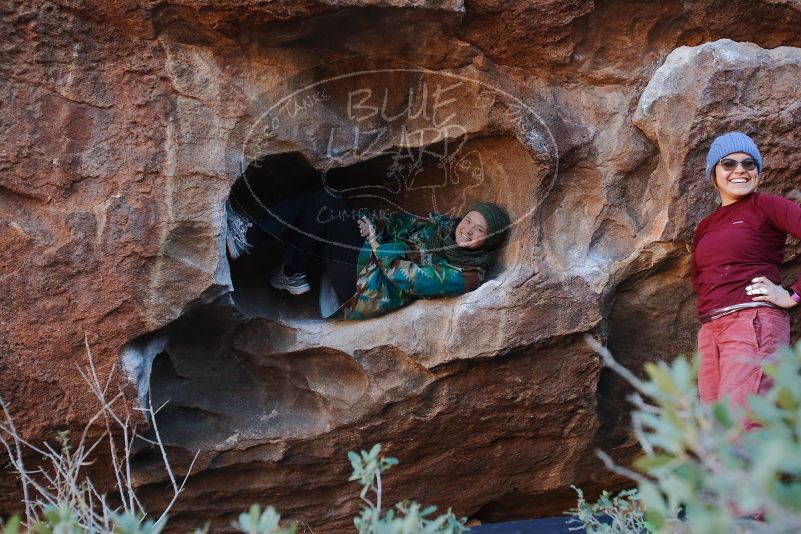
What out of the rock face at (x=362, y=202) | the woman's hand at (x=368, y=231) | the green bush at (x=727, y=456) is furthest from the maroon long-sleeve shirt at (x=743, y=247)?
the green bush at (x=727, y=456)

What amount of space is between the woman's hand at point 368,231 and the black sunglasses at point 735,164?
120cm

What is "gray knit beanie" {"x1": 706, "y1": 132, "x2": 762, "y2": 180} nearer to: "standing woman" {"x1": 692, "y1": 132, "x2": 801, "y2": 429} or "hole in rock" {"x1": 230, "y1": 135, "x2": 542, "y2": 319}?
"standing woman" {"x1": 692, "y1": 132, "x2": 801, "y2": 429}

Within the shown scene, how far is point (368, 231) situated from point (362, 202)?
22 cm

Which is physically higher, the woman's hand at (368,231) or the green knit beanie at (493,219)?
the green knit beanie at (493,219)

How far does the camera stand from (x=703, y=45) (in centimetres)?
280

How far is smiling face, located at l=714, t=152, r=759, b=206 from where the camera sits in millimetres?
2511

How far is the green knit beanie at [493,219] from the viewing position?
3.01 m

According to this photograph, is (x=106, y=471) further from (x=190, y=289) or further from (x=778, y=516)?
(x=778, y=516)

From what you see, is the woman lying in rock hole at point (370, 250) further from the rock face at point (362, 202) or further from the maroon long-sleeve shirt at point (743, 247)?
the maroon long-sleeve shirt at point (743, 247)

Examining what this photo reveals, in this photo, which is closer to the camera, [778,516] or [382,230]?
[778,516]

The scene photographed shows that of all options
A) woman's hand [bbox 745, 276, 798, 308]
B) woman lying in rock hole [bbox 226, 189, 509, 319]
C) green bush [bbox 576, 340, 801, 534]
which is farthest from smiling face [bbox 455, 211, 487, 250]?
green bush [bbox 576, 340, 801, 534]

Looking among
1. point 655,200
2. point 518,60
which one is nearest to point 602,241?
point 655,200

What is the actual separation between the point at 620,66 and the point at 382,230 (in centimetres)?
102

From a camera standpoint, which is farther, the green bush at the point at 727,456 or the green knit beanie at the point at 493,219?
the green knit beanie at the point at 493,219
